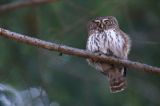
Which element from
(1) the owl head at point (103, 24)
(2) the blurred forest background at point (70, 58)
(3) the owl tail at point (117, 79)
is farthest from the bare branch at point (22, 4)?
(3) the owl tail at point (117, 79)

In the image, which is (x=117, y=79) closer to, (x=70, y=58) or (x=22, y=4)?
(x=22, y=4)

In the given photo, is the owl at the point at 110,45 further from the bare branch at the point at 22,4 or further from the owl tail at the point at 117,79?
the bare branch at the point at 22,4

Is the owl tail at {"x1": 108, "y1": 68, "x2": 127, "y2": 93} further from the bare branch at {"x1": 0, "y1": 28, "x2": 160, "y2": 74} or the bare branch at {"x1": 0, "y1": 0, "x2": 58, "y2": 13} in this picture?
the bare branch at {"x1": 0, "y1": 0, "x2": 58, "y2": 13}

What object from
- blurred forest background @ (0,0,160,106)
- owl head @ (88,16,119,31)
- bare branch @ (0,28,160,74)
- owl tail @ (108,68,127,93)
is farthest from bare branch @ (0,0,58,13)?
bare branch @ (0,28,160,74)

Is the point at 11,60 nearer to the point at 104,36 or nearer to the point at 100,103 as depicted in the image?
the point at 100,103

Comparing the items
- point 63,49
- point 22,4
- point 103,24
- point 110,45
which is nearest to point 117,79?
point 110,45

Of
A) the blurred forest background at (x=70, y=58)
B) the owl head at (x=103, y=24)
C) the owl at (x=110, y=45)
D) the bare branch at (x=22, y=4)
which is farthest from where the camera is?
the blurred forest background at (x=70, y=58)

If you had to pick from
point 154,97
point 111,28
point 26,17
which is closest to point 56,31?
point 26,17
